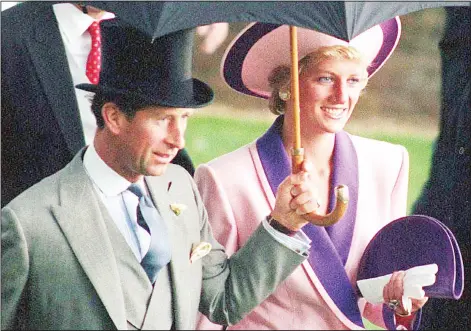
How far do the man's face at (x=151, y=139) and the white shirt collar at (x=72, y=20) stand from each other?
392 millimetres

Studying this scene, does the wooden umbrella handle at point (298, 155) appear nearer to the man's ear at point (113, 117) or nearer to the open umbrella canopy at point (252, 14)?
the open umbrella canopy at point (252, 14)

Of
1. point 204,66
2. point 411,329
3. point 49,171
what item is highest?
point 204,66

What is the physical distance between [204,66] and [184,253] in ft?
2.14

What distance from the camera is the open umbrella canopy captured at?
346 cm

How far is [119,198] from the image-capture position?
3799 millimetres

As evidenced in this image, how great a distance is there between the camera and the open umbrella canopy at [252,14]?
346cm

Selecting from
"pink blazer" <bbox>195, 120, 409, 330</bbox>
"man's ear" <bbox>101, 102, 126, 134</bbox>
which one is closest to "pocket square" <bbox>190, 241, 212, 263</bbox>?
"pink blazer" <bbox>195, 120, 409, 330</bbox>

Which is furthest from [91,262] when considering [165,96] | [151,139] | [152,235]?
[165,96]

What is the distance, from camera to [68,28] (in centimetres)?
390

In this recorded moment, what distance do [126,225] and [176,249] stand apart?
19 centimetres

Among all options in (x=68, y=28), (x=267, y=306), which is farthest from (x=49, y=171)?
(x=267, y=306)

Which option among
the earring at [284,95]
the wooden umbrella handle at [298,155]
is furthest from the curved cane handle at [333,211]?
the earring at [284,95]

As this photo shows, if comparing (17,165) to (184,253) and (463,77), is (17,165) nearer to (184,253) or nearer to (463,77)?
(184,253)

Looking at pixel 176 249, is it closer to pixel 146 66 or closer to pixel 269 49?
pixel 146 66
